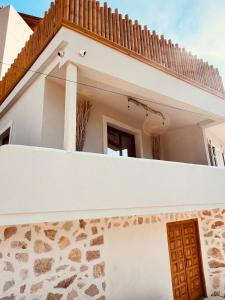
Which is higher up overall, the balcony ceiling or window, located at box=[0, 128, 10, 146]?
the balcony ceiling

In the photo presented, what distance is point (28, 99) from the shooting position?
4883 millimetres

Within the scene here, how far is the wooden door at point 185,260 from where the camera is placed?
227 inches

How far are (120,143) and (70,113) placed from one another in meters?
3.05

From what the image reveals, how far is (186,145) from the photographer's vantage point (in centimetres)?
700

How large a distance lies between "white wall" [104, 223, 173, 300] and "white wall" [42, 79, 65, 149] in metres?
2.39

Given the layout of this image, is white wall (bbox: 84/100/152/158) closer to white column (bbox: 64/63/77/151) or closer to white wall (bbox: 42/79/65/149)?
white wall (bbox: 42/79/65/149)

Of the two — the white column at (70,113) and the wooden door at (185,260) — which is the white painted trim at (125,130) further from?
the wooden door at (185,260)

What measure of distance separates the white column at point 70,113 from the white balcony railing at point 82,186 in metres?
0.30

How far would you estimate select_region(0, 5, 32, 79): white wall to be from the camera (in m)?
8.12

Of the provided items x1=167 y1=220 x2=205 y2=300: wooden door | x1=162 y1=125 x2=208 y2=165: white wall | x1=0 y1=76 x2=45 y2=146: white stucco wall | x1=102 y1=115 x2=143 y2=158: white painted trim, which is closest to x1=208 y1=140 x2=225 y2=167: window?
x1=162 y1=125 x2=208 y2=165: white wall

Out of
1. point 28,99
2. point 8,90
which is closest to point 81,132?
point 28,99

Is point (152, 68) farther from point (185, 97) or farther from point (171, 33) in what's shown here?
point (171, 33)

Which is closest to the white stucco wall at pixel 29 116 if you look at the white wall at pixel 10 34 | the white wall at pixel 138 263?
the white wall at pixel 138 263

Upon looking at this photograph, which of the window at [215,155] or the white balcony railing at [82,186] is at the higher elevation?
the window at [215,155]
